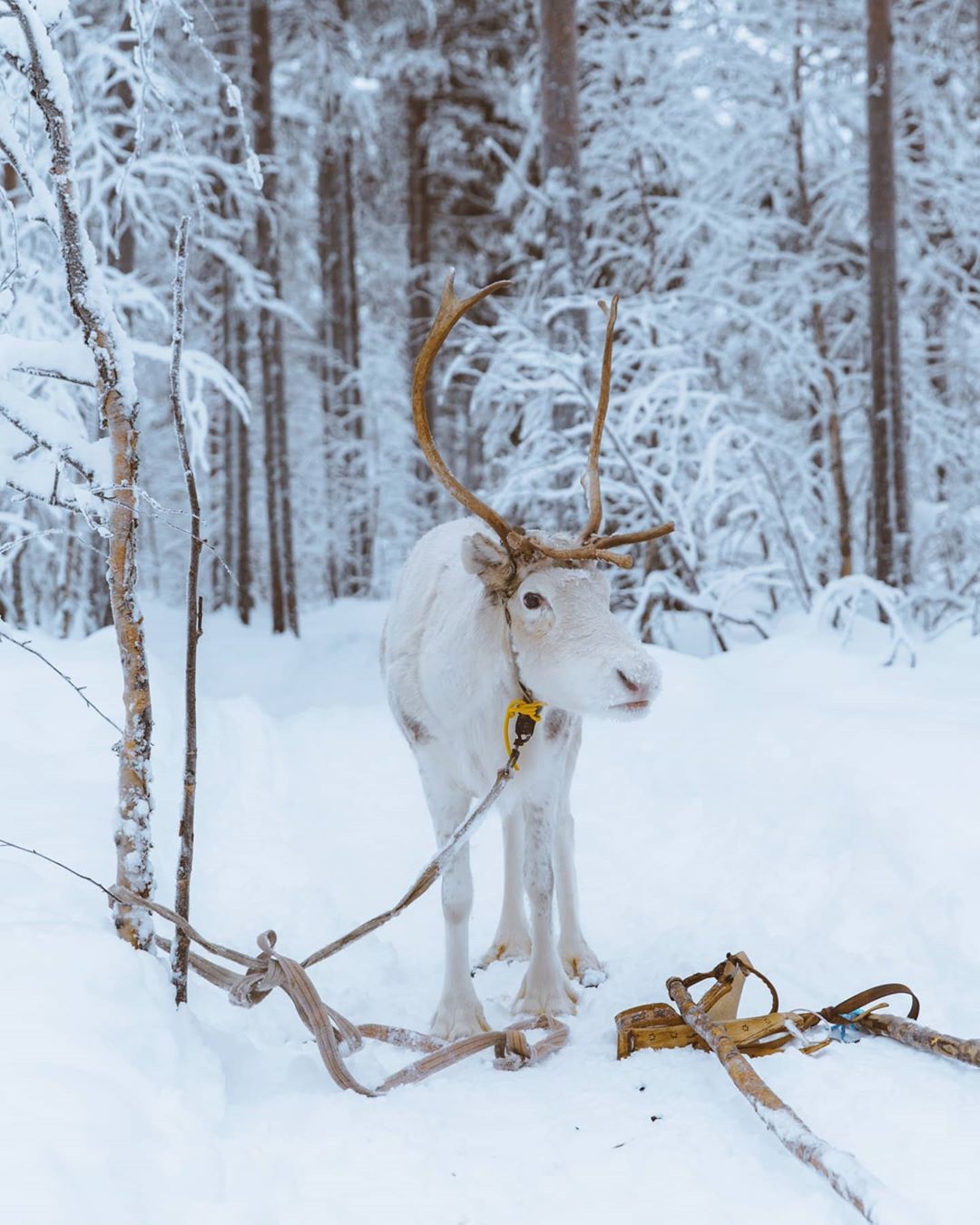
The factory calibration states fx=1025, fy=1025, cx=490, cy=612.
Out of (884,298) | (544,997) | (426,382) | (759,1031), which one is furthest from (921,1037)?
(884,298)

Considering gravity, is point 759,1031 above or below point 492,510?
below

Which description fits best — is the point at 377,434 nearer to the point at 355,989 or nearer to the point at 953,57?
the point at 953,57

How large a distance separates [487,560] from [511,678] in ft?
1.34

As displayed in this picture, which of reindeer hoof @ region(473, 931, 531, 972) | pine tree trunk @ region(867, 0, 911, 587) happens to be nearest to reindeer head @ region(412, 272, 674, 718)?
reindeer hoof @ region(473, 931, 531, 972)

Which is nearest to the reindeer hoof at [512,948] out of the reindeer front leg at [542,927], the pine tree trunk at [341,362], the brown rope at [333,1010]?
the reindeer front leg at [542,927]

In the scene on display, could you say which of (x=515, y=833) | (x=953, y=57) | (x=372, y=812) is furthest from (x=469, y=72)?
(x=515, y=833)

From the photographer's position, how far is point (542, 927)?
364cm

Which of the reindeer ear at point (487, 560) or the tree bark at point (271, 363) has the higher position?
the tree bark at point (271, 363)

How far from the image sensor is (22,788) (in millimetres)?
4293

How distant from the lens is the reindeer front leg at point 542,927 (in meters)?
3.56

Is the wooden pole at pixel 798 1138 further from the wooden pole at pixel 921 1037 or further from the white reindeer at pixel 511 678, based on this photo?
the white reindeer at pixel 511 678

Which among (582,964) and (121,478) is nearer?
(121,478)

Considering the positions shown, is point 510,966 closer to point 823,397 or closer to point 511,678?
point 511,678

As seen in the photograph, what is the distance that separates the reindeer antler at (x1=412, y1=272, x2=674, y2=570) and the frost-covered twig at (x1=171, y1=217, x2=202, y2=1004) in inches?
28.0
